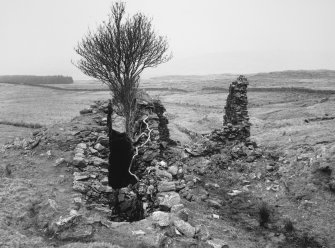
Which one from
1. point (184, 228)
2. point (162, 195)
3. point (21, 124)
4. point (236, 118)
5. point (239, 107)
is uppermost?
point (239, 107)

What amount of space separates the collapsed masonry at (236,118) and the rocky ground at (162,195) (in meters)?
0.59

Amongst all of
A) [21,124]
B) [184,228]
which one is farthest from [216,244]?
[21,124]

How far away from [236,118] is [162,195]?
8530 mm

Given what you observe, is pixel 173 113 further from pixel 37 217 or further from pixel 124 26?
pixel 37 217

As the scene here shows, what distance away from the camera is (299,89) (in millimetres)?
60656

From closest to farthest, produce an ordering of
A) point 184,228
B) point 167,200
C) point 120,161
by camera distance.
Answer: point 184,228 < point 167,200 < point 120,161

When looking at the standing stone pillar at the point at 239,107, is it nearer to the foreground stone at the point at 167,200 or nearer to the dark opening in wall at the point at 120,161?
the dark opening in wall at the point at 120,161

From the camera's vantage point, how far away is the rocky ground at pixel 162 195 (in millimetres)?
8891

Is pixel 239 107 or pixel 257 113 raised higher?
pixel 239 107

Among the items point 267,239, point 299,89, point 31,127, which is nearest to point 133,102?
point 267,239

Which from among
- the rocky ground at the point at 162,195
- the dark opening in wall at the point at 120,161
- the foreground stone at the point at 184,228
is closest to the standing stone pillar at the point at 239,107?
the rocky ground at the point at 162,195

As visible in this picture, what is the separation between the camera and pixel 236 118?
1800 cm

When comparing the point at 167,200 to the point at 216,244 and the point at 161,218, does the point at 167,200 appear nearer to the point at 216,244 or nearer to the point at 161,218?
the point at 161,218

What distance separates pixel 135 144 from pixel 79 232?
8.74m
